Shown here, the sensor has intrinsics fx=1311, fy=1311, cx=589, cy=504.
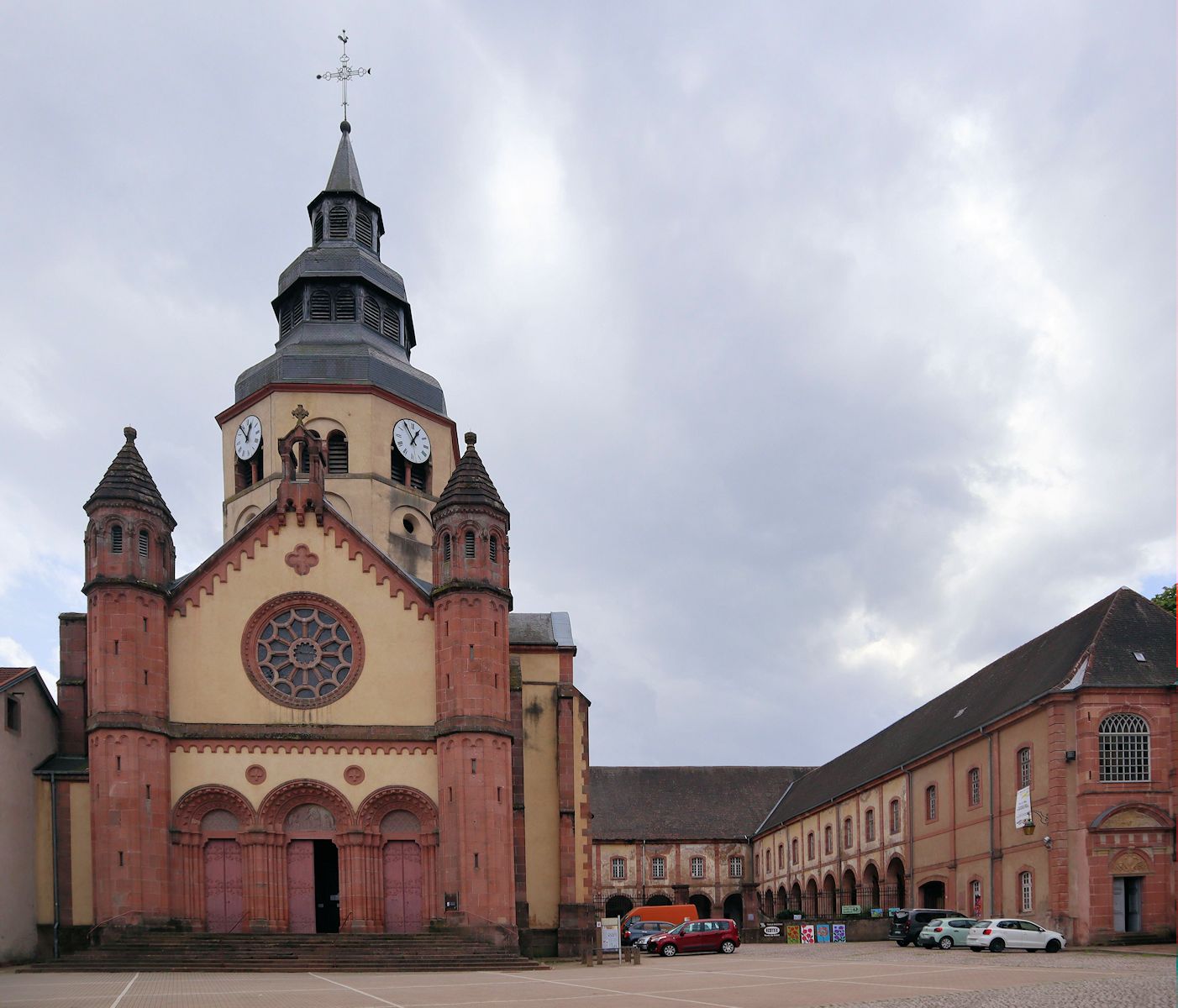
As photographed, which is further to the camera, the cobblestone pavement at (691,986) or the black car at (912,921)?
the black car at (912,921)

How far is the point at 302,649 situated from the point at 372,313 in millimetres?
16452

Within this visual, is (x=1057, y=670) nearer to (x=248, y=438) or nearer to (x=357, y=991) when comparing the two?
(x=357, y=991)

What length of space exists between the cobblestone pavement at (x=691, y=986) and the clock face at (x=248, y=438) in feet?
65.4

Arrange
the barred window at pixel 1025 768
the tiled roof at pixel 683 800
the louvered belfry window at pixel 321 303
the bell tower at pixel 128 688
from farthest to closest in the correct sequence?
1. the tiled roof at pixel 683 800
2. the louvered belfry window at pixel 321 303
3. the barred window at pixel 1025 768
4. the bell tower at pixel 128 688

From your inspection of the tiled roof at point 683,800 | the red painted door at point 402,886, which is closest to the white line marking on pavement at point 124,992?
the red painted door at point 402,886

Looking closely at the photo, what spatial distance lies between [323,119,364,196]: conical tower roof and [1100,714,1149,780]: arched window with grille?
114 feet

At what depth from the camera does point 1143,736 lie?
39594 millimetres

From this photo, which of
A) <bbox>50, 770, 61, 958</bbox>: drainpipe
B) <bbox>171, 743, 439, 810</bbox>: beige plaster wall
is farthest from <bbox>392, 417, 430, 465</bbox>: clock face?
<bbox>50, 770, 61, 958</bbox>: drainpipe

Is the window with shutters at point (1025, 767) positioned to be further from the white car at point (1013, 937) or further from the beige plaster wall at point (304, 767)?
the beige plaster wall at point (304, 767)

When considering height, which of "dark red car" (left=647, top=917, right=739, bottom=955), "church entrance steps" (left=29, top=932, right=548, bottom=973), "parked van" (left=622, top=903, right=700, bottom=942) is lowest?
"parked van" (left=622, top=903, right=700, bottom=942)

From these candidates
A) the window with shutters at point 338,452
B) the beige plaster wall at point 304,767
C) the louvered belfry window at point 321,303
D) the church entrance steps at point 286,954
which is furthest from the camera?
the louvered belfry window at point 321,303

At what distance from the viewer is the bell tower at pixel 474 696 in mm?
36469

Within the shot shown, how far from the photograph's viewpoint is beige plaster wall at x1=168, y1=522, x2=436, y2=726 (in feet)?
125

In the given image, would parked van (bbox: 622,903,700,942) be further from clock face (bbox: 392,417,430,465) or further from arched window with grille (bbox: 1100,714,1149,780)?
arched window with grille (bbox: 1100,714,1149,780)
